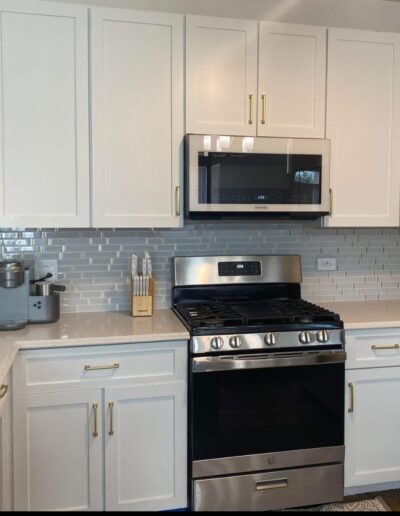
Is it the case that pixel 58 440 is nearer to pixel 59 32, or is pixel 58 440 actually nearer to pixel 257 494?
pixel 257 494

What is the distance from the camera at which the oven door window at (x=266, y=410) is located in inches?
84.2

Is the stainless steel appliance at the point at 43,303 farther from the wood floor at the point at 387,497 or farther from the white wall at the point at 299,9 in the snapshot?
the wood floor at the point at 387,497

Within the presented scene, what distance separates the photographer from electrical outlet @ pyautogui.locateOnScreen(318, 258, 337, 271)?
2.92 m

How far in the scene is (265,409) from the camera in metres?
2.21

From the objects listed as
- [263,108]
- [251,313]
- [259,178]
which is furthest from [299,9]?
[251,313]

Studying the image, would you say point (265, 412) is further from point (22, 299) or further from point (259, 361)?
point (22, 299)

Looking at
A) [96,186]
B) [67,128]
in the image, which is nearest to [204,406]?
[96,186]

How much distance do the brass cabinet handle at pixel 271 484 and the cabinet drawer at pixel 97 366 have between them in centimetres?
62

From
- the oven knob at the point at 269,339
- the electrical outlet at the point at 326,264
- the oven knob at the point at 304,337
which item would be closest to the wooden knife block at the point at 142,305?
the oven knob at the point at 269,339

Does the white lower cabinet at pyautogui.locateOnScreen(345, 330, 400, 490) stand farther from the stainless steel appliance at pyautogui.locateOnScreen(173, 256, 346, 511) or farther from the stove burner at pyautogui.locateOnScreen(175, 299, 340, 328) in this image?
the stove burner at pyautogui.locateOnScreen(175, 299, 340, 328)

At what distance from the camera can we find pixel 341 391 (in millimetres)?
2285

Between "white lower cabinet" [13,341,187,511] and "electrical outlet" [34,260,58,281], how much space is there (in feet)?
2.13

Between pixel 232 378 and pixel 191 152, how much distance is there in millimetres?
1068

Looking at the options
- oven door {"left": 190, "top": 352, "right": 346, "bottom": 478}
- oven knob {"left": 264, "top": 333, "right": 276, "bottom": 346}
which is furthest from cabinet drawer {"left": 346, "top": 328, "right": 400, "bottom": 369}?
oven knob {"left": 264, "top": 333, "right": 276, "bottom": 346}
